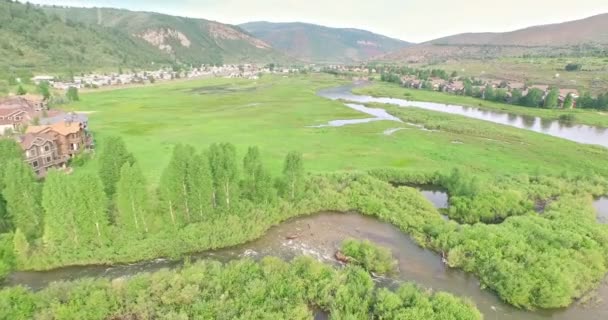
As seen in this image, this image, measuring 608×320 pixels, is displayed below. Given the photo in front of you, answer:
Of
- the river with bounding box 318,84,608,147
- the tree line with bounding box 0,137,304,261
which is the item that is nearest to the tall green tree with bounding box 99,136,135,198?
Result: the tree line with bounding box 0,137,304,261

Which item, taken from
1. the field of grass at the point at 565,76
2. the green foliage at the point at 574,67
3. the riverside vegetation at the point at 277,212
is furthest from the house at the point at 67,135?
the green foliage at the point at 574,67

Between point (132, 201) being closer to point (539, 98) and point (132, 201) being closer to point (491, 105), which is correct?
point (491, 105)

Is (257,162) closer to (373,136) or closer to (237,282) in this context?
(237,282)

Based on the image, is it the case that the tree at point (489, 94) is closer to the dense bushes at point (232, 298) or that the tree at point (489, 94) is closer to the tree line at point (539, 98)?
the tree line at point (539, 98)

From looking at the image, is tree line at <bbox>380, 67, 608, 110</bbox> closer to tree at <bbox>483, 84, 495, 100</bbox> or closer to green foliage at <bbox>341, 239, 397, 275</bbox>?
tree at <bbox>483, 84, 495, 100</bbox>

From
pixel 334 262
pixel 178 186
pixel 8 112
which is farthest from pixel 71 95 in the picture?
pixel 334 262
